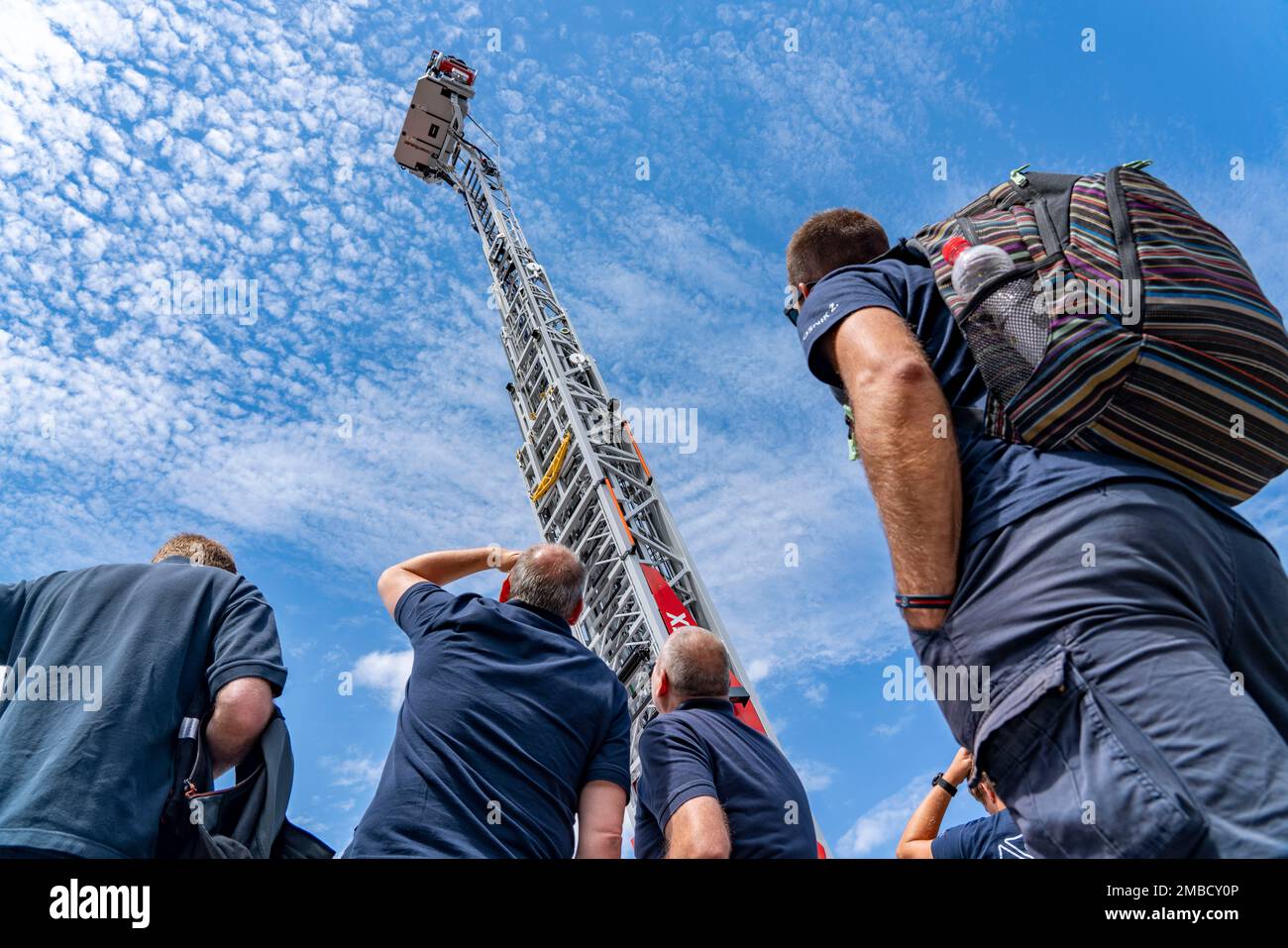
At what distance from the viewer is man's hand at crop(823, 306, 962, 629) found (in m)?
1.67

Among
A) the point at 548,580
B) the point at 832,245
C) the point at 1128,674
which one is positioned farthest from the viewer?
the point at 548,580

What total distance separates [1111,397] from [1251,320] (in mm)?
301

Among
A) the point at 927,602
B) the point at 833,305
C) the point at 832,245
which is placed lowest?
the point at 927,602

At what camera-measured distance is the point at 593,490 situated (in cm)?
1140

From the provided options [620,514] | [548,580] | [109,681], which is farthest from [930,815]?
[620,514]

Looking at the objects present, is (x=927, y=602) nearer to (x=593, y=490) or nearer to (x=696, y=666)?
(x=696, y=666)

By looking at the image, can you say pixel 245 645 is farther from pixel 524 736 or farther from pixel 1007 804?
pixel 1007 804

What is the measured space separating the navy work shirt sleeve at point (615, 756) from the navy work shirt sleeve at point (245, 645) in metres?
1.00

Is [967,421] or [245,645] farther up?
[967,421]

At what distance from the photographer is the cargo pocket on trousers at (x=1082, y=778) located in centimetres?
133

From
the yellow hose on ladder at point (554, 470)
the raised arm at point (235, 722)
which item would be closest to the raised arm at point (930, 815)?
the raised arm at point (235, 722)

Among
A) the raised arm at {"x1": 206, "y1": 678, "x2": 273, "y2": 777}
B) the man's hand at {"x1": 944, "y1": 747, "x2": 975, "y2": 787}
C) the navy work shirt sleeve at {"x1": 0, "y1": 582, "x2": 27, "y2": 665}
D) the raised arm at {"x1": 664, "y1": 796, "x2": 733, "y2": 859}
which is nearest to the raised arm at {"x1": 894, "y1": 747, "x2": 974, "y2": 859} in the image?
the man's hand at {"x1": 944, "y1": 747, "x2": 975, "y2": 787}

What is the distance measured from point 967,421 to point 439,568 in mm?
2246

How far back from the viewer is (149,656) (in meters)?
2.46
